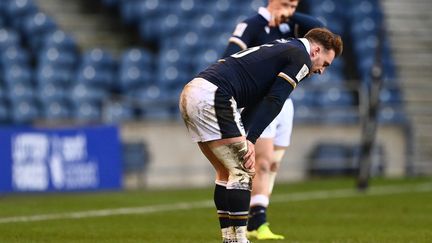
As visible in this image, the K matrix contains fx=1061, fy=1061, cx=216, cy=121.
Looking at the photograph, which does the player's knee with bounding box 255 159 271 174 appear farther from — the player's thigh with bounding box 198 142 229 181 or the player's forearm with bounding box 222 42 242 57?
the player's thigh with bounding box 198 142 229 181

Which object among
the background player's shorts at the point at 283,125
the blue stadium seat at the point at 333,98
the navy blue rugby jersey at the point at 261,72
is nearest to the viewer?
the navy blue rugby jersey at the point at 261,72

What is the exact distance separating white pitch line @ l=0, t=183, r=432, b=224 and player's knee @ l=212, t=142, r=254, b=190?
3854mm

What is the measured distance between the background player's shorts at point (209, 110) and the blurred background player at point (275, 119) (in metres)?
1.90

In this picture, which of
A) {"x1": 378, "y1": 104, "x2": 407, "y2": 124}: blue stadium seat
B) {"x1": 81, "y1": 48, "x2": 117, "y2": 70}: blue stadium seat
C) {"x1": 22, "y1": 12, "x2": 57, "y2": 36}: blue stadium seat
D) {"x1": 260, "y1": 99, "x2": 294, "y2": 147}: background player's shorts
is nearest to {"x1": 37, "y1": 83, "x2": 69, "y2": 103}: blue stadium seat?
{"x1": 81, "y1": 48, "x2": 117, "y2": 70}: blue stadium seat

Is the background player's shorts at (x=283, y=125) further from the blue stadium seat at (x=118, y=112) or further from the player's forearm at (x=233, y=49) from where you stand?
the blue stadium seat at (x=118, y=112)

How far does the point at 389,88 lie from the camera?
71.9 feet

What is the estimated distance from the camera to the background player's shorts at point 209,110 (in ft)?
25.0

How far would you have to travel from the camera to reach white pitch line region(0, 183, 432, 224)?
11773 millimetres

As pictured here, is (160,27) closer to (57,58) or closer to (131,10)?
(131,10)

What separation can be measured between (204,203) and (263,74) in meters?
6.77

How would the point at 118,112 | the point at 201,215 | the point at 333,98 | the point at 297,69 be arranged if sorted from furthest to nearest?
the point at 333,98
the point at 118,112
the point at 201,215
the point at 297,69

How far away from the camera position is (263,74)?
25.6ft

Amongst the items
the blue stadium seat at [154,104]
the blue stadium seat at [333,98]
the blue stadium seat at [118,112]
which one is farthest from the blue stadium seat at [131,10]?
the blue stadium seat at [333,98]

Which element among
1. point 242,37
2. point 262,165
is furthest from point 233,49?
point 262,165
